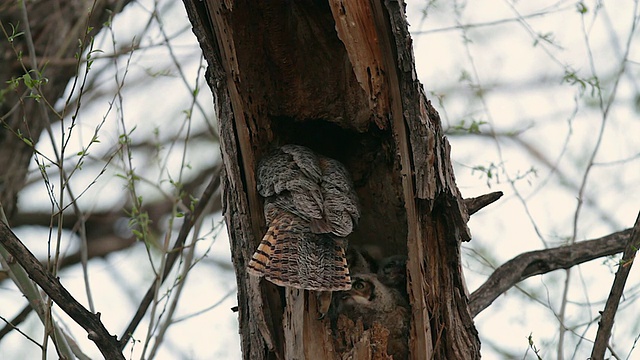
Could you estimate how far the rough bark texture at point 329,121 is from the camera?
9.50 ft

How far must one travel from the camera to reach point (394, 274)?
339 centimetres

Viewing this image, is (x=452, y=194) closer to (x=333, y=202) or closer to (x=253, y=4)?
(x=333, y=202)

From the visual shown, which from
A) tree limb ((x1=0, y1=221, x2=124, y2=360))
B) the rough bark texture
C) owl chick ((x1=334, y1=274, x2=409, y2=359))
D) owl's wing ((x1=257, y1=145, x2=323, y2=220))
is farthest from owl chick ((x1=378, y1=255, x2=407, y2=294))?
tree limb ((x1=0, y1=221, x2=124, y2=360))

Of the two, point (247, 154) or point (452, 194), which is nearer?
point (452, 194)

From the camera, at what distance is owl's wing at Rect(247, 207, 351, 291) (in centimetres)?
291

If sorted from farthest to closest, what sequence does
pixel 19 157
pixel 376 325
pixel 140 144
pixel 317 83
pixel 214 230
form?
pixel 140 144
pixel 19 157
pixel 214 230
pixel 317 83
pixel 376 325

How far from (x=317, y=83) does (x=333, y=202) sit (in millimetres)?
556

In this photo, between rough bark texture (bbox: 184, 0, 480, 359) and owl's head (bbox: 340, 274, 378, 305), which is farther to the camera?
owl's head (bbox: 340, 274, 378, 305)

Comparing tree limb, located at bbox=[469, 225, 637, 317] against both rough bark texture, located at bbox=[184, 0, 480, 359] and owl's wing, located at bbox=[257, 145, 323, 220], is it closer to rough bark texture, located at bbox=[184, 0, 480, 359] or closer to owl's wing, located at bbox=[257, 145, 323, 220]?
rough bark texture, located at bbox=[184, 0, 480, 359]

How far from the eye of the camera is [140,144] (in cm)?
737

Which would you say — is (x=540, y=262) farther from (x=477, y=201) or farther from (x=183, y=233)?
(x=183, y=233)

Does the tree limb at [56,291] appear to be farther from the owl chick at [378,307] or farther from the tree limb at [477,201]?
the tree limb at [477,201]

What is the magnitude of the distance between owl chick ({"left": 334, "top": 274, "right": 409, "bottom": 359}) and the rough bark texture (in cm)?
11

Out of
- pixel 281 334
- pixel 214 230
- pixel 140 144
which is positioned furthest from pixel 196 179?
pixel 281 334
